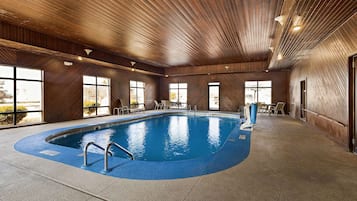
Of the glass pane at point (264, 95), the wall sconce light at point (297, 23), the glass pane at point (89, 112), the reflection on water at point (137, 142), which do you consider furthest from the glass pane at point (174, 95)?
the wall sconce light at point (297, 23)

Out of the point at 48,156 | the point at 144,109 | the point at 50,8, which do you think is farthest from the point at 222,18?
the point at 144,109

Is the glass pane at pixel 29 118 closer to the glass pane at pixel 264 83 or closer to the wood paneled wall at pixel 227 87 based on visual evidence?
the wood paneled wall at pixel 227 87

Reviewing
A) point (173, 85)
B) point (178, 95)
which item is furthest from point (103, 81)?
point (178, 95)

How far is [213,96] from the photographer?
12797 mm

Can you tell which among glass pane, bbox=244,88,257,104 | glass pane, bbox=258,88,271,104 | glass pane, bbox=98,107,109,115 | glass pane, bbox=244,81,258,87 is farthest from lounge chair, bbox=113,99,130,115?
glass pane, bbox=258,88,271,104

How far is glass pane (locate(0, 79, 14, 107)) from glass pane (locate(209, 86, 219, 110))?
10480 millimetres

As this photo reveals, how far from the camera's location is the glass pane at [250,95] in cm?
1156

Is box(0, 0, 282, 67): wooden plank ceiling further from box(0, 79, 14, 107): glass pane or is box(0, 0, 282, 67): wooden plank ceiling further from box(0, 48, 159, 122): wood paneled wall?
box(0, 79, 14, 107): glass pane

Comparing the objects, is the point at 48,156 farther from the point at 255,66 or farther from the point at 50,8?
the point at 255,66

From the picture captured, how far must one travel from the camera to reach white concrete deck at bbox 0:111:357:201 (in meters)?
2.01

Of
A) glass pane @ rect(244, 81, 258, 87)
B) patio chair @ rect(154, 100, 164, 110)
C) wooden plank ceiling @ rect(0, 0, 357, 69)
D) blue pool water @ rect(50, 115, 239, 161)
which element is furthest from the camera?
patio chair @ rect(154, 100, 164, 110)

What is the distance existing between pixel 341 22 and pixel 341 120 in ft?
7.02

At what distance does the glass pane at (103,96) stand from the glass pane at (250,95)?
859 cm

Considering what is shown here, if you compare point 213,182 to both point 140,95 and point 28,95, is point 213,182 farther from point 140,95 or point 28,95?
point 140,95
